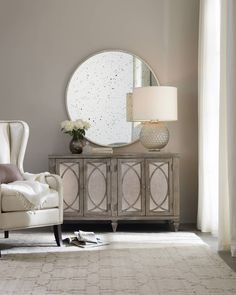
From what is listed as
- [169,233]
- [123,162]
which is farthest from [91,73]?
[169,233]

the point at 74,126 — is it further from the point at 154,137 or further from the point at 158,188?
the point at 158,188

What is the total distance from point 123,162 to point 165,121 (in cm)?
73

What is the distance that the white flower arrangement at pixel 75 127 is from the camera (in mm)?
4969

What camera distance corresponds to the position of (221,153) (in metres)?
3.86

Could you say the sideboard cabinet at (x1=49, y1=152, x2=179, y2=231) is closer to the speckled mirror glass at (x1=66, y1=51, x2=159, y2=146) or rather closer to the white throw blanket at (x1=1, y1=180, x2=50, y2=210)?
the speckled mirror glass at (x1=66, y1=51, x2=159, y2=146)

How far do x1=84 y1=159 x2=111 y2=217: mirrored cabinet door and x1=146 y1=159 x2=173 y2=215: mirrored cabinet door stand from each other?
0.35 metres

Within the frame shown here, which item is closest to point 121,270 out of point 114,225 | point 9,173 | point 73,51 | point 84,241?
point 84,241

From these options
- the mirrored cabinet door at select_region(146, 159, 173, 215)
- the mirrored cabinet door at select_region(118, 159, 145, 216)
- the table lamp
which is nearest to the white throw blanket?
the mirrored cabinet door at select_region(118, 159, 145, 216)

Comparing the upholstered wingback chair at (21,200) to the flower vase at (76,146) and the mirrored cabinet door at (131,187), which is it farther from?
the mirrored cabinet door at (131,187)

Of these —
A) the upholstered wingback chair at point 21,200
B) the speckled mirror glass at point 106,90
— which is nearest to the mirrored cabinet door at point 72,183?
the upholstered wingback chair at point 21,200

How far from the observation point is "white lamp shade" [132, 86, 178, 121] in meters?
4.84

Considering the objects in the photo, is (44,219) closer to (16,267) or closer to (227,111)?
(16,267)

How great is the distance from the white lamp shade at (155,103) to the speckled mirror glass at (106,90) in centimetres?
39

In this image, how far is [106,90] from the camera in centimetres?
531
